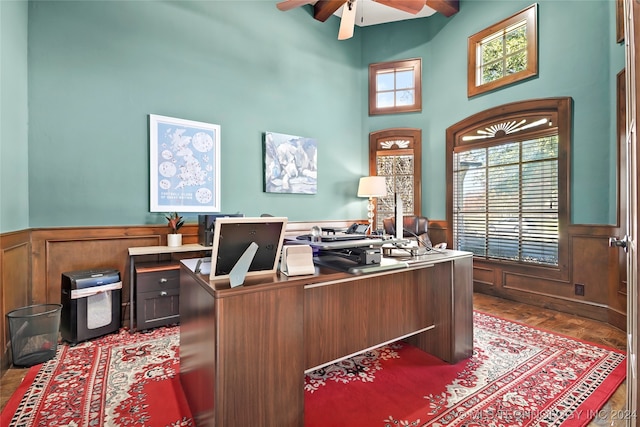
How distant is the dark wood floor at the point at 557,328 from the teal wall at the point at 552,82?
1074 mm

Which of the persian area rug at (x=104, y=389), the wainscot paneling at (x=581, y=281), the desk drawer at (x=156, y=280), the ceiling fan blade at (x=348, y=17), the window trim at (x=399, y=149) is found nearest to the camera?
the persian area rug at (x=104, y=389)

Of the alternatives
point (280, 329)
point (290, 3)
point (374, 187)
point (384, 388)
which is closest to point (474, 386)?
point (384, 388)

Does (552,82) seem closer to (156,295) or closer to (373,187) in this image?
(373,187)

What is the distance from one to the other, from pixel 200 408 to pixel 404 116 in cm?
488

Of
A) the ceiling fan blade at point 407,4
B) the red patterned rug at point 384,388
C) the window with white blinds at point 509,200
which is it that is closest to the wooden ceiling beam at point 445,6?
the ceiling fan blade at point 407,4

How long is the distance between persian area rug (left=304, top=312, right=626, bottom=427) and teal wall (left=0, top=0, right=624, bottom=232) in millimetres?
1722

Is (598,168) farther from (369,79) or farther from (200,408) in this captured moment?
(200,408)

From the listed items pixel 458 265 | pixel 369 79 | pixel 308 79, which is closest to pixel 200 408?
pixel 458 265

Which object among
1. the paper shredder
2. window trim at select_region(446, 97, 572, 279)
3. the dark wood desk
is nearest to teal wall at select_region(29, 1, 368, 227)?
the paper shredder

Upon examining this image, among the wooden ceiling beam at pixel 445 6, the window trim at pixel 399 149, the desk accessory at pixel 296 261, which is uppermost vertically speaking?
the wooden ceiling beam at pixel 445 6

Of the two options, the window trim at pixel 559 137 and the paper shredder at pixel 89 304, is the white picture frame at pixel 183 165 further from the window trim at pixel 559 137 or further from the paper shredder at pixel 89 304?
the window trim at pixel 559 137

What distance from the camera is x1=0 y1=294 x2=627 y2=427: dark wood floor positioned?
1.73 meters

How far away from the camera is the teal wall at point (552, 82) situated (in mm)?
3016

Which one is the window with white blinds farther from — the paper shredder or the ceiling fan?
the paper shredder
